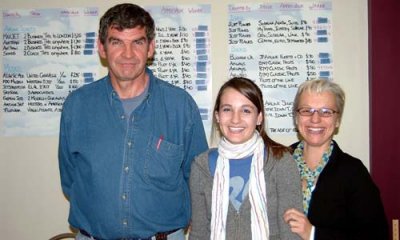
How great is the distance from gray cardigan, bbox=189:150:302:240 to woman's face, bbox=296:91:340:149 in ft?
0.54

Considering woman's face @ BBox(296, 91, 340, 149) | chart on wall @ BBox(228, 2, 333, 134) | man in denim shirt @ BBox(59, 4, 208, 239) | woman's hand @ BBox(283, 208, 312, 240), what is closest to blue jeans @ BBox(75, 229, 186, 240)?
man in denim shirt @ BBox(59, 4, 208, 239)

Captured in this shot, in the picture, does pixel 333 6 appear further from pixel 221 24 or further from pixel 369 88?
pixel 221 24

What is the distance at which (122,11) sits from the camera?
5.39 feet

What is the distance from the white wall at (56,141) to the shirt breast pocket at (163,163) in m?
0.92

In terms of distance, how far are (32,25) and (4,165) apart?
111cm

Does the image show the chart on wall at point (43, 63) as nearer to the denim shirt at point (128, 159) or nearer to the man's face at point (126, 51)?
the denim shirt at point (128, 159)

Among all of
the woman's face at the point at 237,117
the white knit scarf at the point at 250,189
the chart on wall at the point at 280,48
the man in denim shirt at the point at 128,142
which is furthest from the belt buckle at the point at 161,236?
the chart on wall at the point at 280,48

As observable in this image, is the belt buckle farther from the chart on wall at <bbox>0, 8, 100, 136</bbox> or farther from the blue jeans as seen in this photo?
the chart on wall at <bbox>0, 8, 100, 136</bbox>

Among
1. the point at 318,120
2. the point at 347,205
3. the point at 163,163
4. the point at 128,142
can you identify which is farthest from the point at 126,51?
the point at 347,205

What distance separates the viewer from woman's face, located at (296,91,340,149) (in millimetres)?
1680

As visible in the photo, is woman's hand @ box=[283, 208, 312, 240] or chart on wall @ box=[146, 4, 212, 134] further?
chart on wall @ box=[146, 4, 212, 134]

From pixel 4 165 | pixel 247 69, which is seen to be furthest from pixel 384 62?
pixel 4 165

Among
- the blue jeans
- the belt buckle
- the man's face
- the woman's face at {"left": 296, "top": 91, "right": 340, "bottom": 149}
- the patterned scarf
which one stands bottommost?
the blue jeans

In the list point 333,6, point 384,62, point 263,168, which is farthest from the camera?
point 333,6
